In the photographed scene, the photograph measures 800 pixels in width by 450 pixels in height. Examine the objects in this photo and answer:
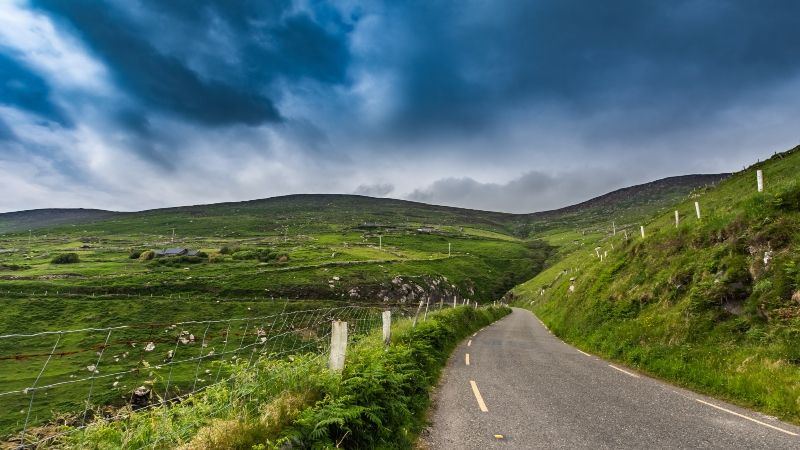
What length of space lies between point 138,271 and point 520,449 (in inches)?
4361

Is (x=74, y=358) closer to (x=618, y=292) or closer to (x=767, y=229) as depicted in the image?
(x=618, y=292)

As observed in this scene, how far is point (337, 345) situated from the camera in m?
9.80

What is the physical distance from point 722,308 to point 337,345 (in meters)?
15.3

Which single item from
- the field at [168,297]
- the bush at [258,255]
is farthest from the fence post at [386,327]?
the bush at [258,255]

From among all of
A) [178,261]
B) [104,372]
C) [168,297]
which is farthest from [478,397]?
[178,261]

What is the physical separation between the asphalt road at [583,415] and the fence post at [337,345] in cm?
267

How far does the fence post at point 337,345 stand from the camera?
9.70m

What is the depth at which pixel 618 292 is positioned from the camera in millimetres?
A: 25422

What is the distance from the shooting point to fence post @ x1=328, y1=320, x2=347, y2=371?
9.70 meters

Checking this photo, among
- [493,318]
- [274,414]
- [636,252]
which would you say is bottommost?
[493,318]

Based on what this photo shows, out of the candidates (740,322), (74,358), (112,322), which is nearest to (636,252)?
(740,322)

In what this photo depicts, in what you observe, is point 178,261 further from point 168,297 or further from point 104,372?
point 104,372

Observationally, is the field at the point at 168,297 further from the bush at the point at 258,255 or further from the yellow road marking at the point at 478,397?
the yellow road marking at the point at 478,397

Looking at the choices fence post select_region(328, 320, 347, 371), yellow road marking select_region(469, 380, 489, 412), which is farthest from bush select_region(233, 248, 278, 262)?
fence post select_region(328, 320, 347, 371)
